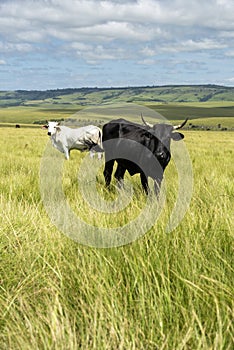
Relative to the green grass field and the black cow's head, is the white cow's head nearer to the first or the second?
the black cow's head

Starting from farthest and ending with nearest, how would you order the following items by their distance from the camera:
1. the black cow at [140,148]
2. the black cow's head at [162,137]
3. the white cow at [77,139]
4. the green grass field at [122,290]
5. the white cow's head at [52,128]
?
the white cow's head at [52,128], the white cow at [77,139], the black cow's head at [162,137], the black cow at [140,148], the green grass field at [122,290]

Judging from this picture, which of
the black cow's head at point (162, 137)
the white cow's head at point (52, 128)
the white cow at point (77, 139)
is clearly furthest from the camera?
the white cow's head at point (52, 128)

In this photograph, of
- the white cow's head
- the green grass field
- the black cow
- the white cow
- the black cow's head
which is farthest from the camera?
the white cow's head

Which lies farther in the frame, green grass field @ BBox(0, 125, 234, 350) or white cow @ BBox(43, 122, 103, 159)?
white cow @ BBox(43, 122, 103, 159)

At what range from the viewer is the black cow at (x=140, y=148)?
25.4 ft

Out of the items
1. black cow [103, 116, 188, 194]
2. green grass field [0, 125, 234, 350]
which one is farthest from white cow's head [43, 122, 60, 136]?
green grass field [0, 125, 234, 350]

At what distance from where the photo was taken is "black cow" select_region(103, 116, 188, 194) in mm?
7738

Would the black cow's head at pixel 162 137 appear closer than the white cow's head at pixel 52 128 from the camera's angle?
Yes

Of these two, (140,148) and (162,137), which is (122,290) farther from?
(162,137)

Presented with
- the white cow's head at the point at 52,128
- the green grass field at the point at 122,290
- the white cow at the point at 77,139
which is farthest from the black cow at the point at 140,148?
the white cow's head at the point at 52,128

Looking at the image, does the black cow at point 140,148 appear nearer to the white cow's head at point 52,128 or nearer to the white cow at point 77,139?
the white cow at point 77,139

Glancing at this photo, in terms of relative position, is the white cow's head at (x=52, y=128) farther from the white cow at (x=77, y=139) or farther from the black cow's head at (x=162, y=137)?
the black cow's head at (x=162, y=137)

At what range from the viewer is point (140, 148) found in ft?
26.6

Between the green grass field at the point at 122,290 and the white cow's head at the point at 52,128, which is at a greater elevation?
the white cow's head at the point at 52,128
